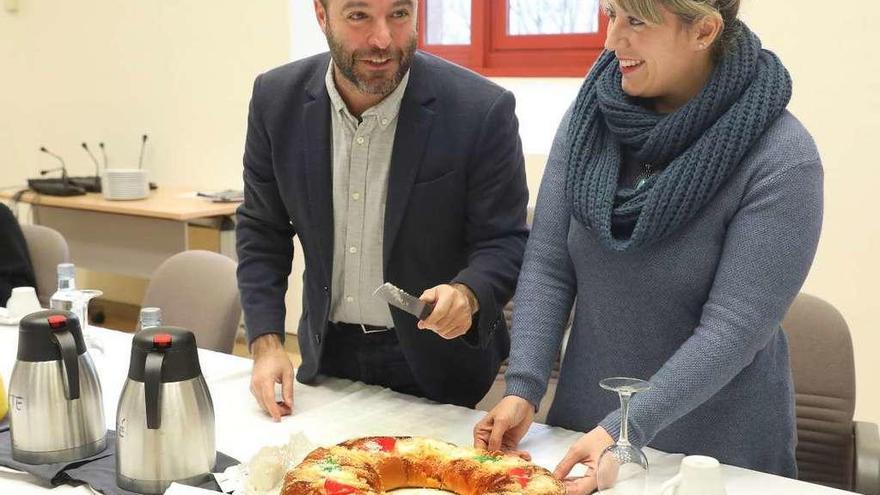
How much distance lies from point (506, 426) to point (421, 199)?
0.52 m

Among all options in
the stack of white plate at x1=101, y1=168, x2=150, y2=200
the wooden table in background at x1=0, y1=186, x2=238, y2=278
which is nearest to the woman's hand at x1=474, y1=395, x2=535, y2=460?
the wooden table in background at x1=0, y1=186, x2=238, y2=278

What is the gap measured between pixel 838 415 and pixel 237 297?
1.57 m

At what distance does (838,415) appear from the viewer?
2.08 meters

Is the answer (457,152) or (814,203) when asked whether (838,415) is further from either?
(457,152)

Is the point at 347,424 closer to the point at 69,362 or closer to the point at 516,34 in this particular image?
the point at 69,362

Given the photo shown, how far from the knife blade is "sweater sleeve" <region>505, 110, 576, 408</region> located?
20cm

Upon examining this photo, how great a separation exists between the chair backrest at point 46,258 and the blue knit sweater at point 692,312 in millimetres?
2237

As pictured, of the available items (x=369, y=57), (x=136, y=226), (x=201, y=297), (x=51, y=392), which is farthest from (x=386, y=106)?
(x=136, y=226)

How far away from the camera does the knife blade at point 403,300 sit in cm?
153

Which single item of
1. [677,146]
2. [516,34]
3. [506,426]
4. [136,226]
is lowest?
[136,226]

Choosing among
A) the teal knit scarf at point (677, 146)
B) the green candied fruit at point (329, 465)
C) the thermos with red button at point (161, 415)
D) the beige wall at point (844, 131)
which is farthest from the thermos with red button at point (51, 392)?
the beige wall at point (844, 131)

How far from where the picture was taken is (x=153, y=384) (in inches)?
54.0

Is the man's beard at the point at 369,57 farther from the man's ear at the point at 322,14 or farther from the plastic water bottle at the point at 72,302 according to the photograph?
the plastic water bottle at the point at 72,302

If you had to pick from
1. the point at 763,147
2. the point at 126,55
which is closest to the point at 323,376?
the point at 763,147
